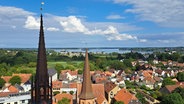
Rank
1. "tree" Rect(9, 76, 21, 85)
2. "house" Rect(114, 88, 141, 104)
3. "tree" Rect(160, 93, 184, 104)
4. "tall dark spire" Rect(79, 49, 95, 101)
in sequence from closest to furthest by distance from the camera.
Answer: "tall dark spire" Rect(79, 49, 95, 101) → "tree" Rect(160, 93, 184, 104) → "house" Rect(114, 88, 141, 104) → "tree" Rect(9, 76, 21, 85)

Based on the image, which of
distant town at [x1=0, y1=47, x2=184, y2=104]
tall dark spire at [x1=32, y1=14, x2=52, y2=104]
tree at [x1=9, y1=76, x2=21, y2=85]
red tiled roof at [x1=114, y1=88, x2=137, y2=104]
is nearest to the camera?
tall dark spire at [x1=32, y1=14, x2=52, y2=104]

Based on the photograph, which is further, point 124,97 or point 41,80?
point 124,97

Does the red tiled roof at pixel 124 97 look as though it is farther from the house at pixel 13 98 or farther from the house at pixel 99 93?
the house at pixel 13 98

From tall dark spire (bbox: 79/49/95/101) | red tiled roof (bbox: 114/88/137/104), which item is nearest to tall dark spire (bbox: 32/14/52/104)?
tall dark spire (bbox: 79/49/95/101)

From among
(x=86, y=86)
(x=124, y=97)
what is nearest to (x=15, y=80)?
(x=124, y=97)

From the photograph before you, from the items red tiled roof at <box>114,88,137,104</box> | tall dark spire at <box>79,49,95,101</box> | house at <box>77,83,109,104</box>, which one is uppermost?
tall dark spire at <box>79,49,95,101</box>

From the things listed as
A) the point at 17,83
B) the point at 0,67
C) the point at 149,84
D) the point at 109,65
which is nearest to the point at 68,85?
the point at 17,83

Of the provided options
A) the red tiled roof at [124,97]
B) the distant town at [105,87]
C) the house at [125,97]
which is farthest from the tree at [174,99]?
the red tiled roof at [124,97]

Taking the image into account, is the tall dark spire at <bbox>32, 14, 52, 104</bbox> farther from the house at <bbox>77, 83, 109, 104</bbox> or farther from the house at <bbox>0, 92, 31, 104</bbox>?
the house at <bbox>0, 92, 31, 104</bbox>

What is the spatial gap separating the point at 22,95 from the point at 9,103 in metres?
4.21

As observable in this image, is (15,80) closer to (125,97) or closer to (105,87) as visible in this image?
(105,87)

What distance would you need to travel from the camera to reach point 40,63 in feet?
59.6

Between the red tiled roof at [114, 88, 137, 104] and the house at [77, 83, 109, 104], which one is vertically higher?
the house at [77, 83, 109, 104]

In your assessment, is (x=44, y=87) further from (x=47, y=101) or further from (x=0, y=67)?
(x=0, y=67)
